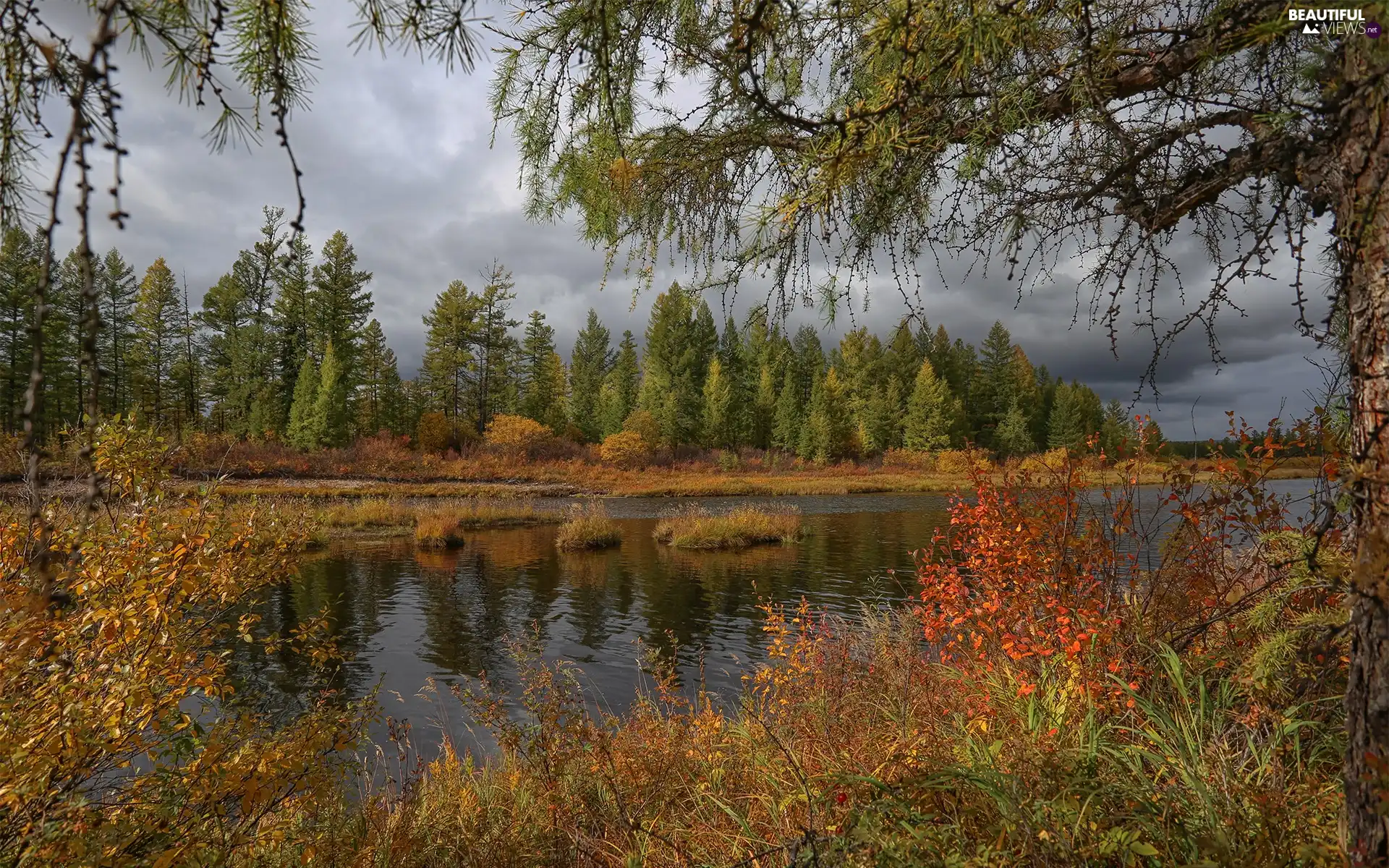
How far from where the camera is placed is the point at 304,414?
34.4 meters

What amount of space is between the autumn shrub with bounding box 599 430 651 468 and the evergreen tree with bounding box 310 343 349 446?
586 inches

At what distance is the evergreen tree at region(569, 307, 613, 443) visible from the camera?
5078cm

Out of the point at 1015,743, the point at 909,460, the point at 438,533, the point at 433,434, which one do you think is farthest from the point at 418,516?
the point at 909,460

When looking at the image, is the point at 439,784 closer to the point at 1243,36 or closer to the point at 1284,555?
the point at 1284,555

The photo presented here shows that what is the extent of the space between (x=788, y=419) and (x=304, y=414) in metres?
31.1

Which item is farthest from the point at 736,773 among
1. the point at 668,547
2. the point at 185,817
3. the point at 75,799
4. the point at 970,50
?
the point at 668,547

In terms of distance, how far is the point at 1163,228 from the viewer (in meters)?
2.65

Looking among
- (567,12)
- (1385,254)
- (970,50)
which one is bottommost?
(1385,254)

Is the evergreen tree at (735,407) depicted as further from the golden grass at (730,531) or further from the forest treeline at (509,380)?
the golden grass at (730,531)

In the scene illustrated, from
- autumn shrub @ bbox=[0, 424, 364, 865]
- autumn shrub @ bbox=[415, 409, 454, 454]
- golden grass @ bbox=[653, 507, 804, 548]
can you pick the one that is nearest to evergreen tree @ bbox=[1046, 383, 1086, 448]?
golden grass @ bbox=[653, 507, 804, 548]

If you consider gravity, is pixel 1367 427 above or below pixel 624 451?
below

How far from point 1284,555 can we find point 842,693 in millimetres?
2899

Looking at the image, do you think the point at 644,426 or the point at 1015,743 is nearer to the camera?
the point at 1015,743

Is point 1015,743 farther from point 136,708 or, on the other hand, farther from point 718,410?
point 718,410
